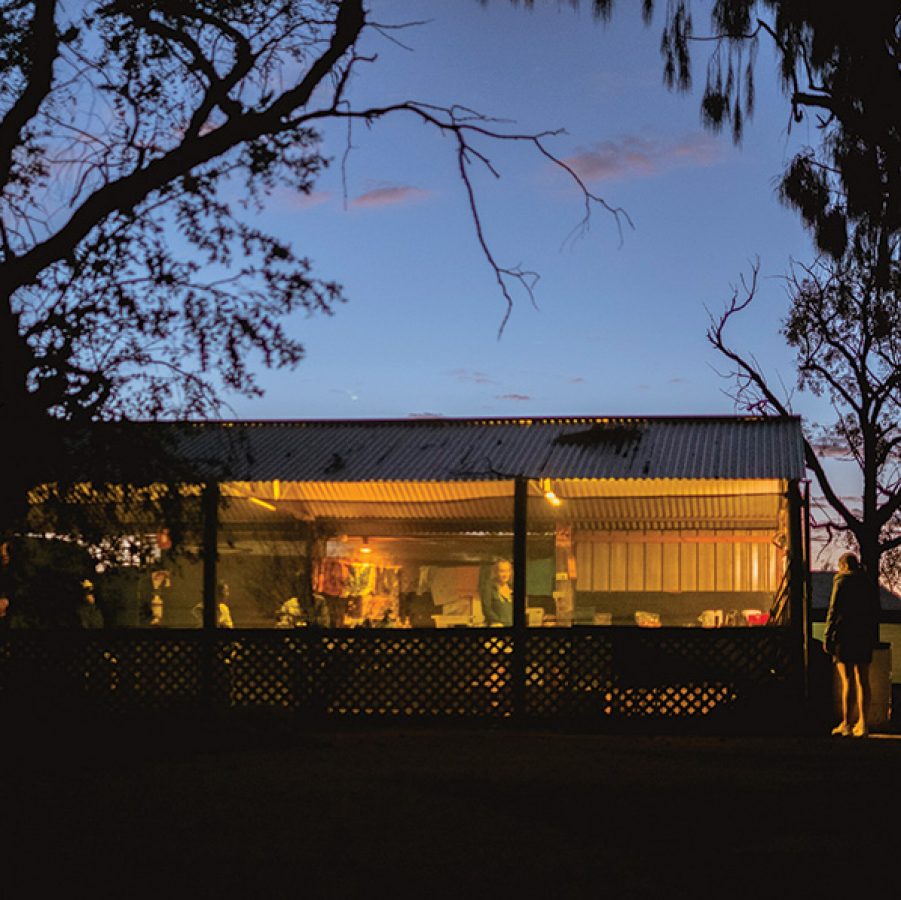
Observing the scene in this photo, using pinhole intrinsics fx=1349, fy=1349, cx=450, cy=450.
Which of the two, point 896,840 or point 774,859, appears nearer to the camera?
point 774,859

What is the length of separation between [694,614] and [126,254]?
954 centimetres

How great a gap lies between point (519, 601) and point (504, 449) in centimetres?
190

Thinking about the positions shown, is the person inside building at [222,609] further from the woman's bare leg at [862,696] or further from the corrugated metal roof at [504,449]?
the woman's bare leg at [862,696]

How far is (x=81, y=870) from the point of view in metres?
5.26

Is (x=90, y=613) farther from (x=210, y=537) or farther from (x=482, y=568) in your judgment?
(x=482, y=568)

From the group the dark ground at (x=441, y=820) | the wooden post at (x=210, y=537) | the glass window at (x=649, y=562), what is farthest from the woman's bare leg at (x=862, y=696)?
the wooden post at (x=210, y=537)

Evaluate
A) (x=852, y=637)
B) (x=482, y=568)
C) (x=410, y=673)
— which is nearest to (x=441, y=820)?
(x=852, y=637)

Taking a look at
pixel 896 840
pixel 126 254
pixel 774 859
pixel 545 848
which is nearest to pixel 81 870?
pixel 545 848

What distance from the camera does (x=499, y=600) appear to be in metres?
16.2

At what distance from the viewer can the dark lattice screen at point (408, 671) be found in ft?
42.1

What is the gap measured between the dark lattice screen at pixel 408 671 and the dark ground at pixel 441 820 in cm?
225

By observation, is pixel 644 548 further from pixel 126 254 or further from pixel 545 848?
pixel 545 848

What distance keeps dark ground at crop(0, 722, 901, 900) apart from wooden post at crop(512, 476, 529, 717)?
237 cm

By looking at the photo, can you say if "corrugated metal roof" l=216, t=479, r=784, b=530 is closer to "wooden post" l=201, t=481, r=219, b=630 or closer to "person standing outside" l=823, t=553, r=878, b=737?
"wooden post" l=201, t=481, r=219, b=630
